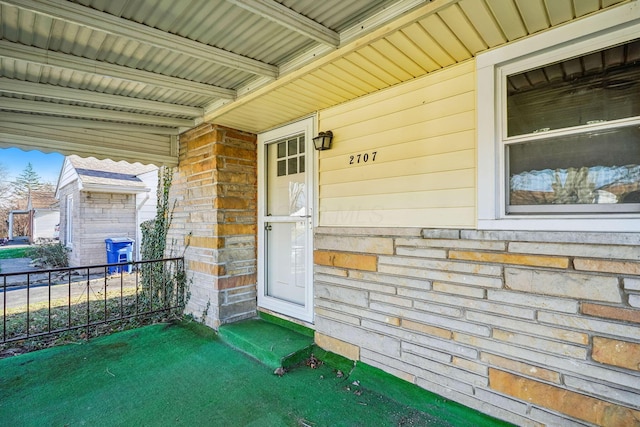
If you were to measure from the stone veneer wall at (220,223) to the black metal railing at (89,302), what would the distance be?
367 millimetres

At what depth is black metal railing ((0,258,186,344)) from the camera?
337 cm

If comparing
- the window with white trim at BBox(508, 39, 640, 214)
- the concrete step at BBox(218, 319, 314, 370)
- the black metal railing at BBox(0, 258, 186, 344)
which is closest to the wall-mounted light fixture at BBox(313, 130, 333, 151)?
the window with white trim at BBox(508, 39, 640, 214)

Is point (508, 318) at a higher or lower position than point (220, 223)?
lower

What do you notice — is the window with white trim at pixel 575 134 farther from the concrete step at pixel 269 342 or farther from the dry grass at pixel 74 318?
the dry grass at pixel 74 318

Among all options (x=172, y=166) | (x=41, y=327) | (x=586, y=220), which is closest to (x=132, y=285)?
(x=41, y=327)

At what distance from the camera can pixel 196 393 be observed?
8.04 feet

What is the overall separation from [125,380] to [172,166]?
8.96 feet

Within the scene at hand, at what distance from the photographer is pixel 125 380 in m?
2.62

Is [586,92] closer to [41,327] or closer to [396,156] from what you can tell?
[396,156]

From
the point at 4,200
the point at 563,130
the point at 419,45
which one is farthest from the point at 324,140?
the point at 4,200

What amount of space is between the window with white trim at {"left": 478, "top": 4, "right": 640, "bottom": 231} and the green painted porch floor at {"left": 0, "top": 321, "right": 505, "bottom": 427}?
145 cm

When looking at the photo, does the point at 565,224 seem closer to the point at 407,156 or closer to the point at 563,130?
the point at 563,130

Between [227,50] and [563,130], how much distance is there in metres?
2.33

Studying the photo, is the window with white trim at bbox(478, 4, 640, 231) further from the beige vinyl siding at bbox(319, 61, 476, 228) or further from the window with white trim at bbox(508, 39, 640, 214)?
the beige vinyl siding at bbox(319, 61, 476, 228)
